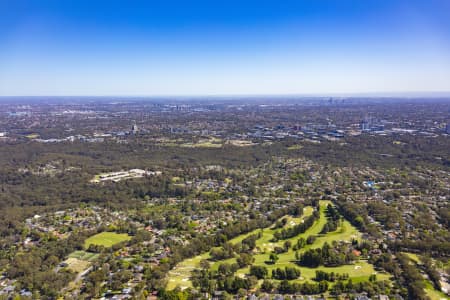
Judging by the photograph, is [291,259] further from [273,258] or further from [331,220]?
[331,220]

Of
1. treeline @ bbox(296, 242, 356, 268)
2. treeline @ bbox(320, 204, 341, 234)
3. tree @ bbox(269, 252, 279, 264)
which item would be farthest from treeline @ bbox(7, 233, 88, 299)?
treeline @ bbox(320, 204, 341, 234)

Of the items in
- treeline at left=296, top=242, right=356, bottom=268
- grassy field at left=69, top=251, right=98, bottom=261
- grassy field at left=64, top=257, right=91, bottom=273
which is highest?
treeline at left=296, top=242, right=356, bottom=268

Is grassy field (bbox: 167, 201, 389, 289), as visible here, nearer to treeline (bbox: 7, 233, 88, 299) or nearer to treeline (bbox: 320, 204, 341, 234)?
treeline (bbox: 320, 204, 341, 234)

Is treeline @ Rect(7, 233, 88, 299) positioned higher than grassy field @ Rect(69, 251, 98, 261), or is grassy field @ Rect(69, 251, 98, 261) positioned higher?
treeline @ Rect(7, 233, 88, 299)

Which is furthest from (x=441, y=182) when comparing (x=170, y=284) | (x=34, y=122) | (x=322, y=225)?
(x=34, y=122)

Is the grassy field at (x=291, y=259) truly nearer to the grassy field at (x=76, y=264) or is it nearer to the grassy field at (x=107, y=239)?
the grassy field at (x=76, y=264)

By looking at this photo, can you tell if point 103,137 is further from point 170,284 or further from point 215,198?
point 170,284

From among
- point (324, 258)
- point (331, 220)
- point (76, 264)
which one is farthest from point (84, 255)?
point (331, 220)
